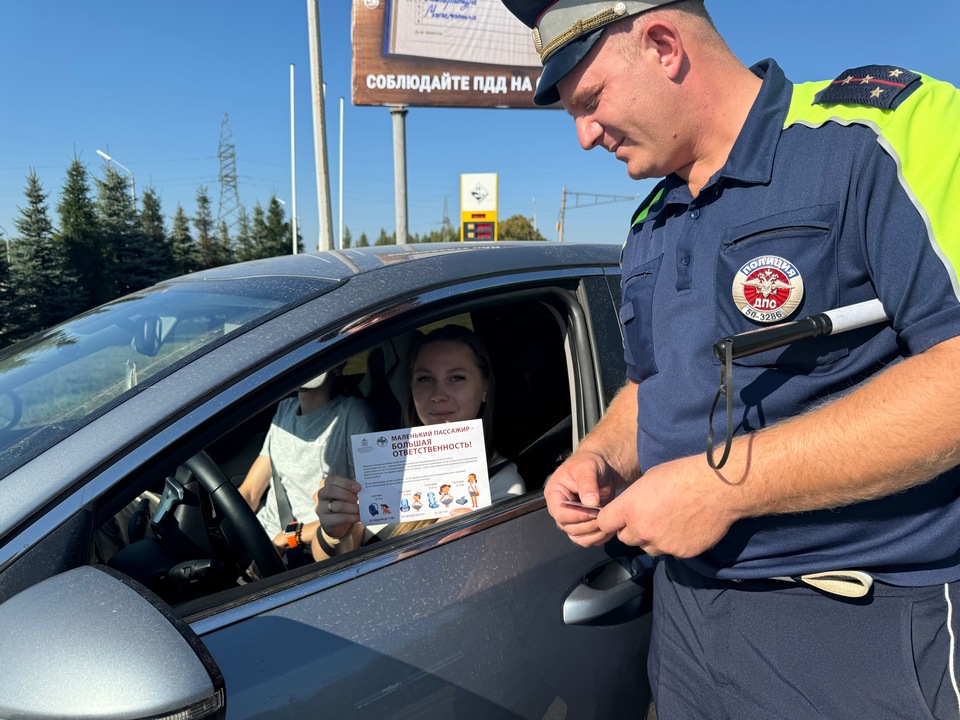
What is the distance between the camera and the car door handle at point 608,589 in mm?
1392

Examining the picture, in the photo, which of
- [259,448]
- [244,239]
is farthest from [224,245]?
[259,448]

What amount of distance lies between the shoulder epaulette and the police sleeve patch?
373 millimetres

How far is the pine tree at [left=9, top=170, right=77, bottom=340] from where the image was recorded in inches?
661

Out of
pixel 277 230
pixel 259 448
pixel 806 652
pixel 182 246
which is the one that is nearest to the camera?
pixel 806 652

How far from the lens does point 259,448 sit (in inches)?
100

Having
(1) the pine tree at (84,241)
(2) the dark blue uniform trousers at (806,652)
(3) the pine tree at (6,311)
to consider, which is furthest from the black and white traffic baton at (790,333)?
(1) the pine tree at (84,241)

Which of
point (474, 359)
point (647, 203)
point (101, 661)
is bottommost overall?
point (101, 661)

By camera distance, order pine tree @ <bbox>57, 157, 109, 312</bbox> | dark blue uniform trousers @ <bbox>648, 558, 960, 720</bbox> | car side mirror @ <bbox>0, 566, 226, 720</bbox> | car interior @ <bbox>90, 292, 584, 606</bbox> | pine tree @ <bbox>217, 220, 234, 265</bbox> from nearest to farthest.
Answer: car side mirror @ <bbox>0, 566, 226, 720</bbox> → dark blue uniform trousers @ <bbox>648, 558, 960, 720</bbox> → car interior @ <bbox>90, 292, 584, 606</bbox> → pine tree @ <bbox>57, 157, 109, 312</bbox> → pine tree @ <bbox>217, 220, 234, 265</bbox>

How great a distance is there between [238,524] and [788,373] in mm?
1219


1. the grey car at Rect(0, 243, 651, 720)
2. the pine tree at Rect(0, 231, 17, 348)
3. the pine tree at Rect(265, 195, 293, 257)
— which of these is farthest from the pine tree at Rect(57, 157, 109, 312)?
the grey car at Rect(0, 243, 651, 720)

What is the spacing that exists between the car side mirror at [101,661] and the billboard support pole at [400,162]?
12.7 metres

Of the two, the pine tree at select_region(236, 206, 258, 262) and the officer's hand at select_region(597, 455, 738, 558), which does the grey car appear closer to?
the officer's hand at select_region(597, 455, 738, 558)

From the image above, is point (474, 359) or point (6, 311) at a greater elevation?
point (474, 359)

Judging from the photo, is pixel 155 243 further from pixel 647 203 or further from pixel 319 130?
pixel 647 203
